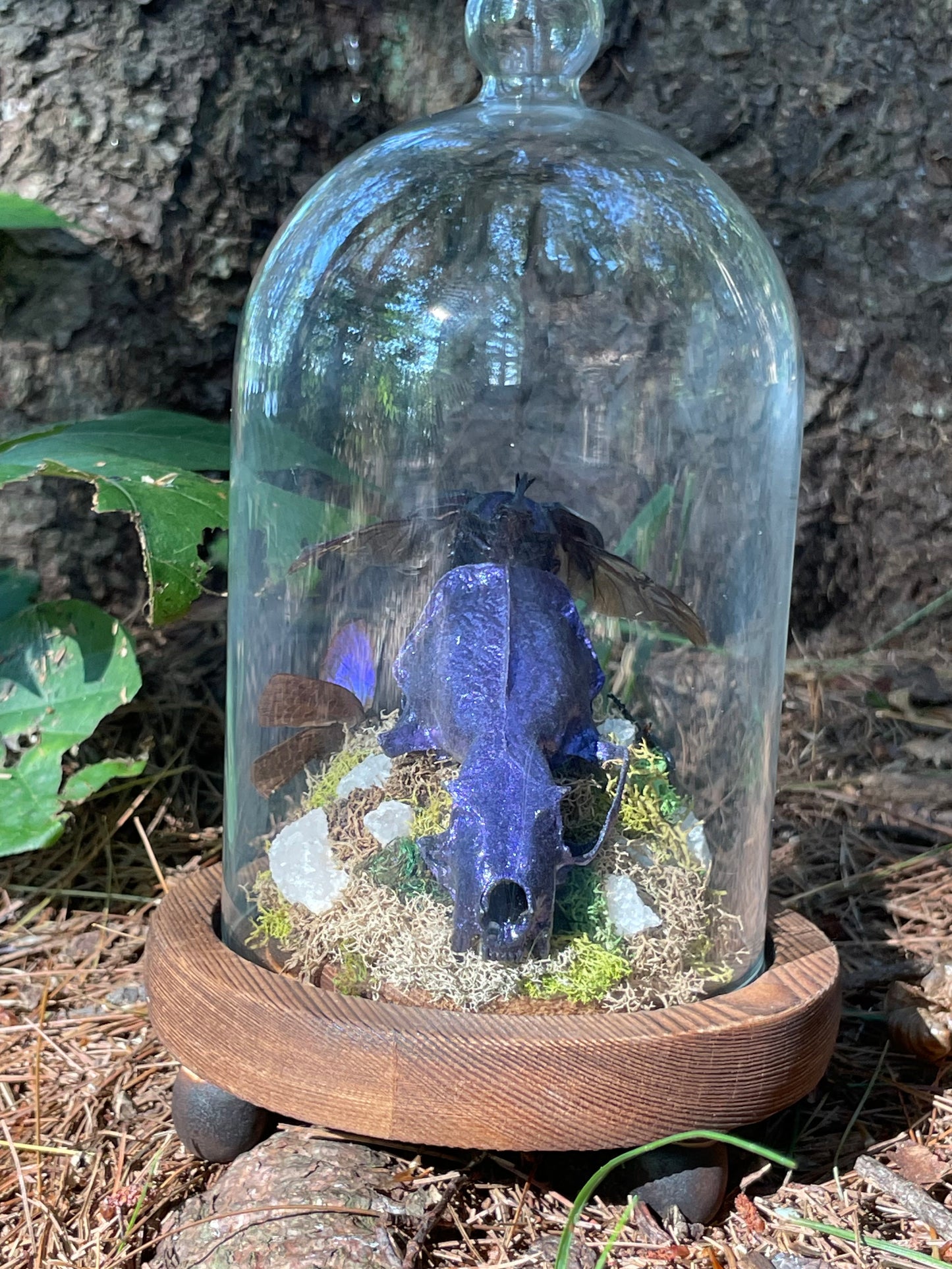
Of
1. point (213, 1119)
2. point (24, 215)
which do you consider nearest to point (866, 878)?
point (213, 1119)

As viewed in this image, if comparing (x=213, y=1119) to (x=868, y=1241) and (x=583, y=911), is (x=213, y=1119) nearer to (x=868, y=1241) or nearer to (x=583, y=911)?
(x=583, y=911)

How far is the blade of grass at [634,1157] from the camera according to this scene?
0.99 metres

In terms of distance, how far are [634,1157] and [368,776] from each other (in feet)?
1.66

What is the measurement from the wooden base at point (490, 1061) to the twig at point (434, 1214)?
101 millimetres

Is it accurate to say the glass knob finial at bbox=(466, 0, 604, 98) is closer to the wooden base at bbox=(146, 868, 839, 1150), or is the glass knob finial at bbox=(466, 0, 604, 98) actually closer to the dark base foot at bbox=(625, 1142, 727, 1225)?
the wooden base at bbox=(146, 868, 839, 1150)

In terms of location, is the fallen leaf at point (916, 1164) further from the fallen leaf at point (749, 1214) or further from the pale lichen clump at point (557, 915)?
the pale lichen clump at point (557, 915)

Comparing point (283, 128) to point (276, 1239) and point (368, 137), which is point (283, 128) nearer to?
point (368, 137)

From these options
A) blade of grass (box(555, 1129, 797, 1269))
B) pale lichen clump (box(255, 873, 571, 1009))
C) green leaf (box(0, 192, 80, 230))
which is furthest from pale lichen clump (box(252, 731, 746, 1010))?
green leaf (box(0, 192, 80, 230))

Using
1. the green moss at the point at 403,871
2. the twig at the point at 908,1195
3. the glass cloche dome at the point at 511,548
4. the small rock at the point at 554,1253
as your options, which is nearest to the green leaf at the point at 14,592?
the glass cloche dome at the point at 511,548

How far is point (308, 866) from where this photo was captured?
1.35 metres

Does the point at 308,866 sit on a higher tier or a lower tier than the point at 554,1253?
higher

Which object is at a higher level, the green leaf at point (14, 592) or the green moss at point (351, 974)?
the green leaf at point (14, 592)

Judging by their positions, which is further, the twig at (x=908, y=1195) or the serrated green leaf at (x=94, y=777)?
the serrated green leaf at (x=94, y=777)

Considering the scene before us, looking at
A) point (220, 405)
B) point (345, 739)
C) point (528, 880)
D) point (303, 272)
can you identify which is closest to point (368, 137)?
point (220, 405)
